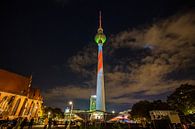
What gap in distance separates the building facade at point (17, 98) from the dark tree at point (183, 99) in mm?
57766

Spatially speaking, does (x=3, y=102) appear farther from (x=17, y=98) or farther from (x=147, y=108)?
(x=147, y=108)

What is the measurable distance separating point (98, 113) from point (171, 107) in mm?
31832

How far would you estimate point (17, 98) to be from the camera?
58.5 metres

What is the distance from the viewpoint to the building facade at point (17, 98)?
52784 millimetres

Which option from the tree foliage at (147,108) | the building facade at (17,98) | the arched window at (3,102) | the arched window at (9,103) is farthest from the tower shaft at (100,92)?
the arched window at (3,102)

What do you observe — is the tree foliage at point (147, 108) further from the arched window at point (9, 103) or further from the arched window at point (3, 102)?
the arched window at point (3, 102)

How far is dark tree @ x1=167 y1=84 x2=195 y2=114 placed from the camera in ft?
154

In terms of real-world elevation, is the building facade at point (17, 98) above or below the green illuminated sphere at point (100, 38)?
below

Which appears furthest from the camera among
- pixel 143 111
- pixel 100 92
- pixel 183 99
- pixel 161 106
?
pixel 100 92

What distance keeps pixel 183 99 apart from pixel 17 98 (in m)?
65.7

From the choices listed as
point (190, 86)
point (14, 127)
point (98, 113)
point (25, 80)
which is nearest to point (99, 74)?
point (98, 113)

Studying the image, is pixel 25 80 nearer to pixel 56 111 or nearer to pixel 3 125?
pixel 56 111

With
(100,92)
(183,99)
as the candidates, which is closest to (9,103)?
(100,92)

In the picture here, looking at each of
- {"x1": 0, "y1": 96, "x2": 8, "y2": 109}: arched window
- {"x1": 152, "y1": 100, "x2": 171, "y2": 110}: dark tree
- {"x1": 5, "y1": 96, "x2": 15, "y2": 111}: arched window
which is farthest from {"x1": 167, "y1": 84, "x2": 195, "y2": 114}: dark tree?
{"x1": 0, "y1": 96, "x2": 8, "y2": 109}: arched window
